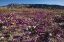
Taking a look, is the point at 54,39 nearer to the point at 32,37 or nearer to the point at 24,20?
the point at 32,37

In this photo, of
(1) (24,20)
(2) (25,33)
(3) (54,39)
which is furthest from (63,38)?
(1) (24,20)

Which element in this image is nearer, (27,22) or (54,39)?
(54,39)

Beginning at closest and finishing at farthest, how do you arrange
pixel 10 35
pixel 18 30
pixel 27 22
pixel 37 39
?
1. pixel 37 39
2. pixel 10 35
3. pixel 18 30
4. pixel 27 22

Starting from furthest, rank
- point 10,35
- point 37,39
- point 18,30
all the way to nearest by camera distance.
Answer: point 18,30
point 10,35
point 37,39

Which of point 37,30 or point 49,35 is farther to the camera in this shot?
point 37,30

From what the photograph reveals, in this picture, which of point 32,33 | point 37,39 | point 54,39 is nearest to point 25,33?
point 32,33

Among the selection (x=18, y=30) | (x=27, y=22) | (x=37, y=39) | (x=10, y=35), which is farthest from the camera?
(x=27, y=22)

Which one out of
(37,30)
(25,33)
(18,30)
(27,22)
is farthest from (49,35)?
(27,22)

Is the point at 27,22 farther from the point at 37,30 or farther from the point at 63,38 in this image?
the point at 63,38
